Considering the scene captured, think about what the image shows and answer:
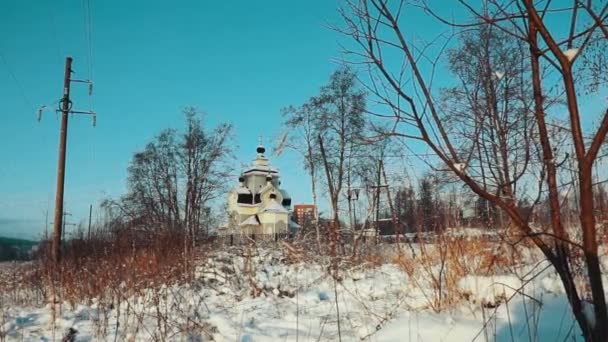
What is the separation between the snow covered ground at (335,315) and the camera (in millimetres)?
2381

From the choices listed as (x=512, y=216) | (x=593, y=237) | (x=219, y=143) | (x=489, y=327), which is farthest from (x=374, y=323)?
(x=219, y=143)

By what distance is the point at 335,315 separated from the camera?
10.6 ft

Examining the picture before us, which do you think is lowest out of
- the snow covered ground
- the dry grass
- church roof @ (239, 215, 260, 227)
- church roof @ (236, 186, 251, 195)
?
the snow covered ground

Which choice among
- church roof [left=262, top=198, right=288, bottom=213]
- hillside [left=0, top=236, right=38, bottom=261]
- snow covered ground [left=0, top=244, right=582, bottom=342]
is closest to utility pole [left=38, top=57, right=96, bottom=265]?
hillside [left=0, top=236, right=38, bottom=261]

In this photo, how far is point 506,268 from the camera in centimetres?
373

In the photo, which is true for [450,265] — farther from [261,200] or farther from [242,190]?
[242,190]

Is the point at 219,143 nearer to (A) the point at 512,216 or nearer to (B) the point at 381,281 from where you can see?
(B) the point at 381,281

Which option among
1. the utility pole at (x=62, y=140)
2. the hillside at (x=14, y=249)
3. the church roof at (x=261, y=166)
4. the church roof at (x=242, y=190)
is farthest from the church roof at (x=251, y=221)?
the hillside at (x=14, y=249)

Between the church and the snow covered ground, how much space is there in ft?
89.0

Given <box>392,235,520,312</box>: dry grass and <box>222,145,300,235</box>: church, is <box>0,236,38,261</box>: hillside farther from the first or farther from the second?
<box>222,145,300,235</box>: church

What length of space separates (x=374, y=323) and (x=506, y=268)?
61.8 inches

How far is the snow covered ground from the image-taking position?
93.7 inches

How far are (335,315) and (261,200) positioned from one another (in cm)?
3068

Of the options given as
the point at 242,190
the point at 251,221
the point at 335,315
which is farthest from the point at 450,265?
the point at 242,190
